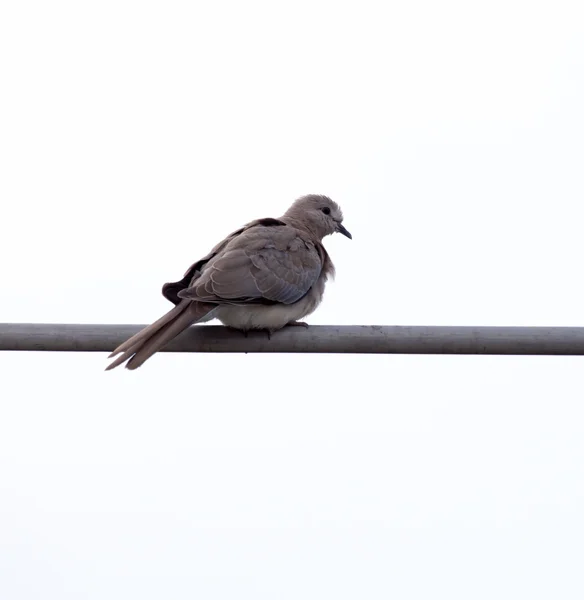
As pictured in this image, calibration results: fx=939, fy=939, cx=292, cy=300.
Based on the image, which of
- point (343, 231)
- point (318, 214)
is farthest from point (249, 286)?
point (343, 231)

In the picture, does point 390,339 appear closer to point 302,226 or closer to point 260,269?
point 260,269

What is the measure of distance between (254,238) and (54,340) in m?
2.08

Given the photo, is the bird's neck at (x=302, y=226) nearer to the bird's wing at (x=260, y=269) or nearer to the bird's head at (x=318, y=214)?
the bird's head at (x=318, y=214)

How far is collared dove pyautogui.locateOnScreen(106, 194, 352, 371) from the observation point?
155 inches

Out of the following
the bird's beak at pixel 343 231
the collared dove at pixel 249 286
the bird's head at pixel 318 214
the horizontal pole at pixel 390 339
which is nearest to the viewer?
the horizontal pole at pixel 390 339

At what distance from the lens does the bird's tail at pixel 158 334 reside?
3.60 metres

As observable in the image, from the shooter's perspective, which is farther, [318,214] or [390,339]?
[318,214]

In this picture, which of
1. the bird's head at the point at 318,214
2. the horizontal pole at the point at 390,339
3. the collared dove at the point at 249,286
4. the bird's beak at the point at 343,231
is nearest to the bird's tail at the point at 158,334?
the collared dove at the point at 249,286

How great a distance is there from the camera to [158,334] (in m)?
3.80

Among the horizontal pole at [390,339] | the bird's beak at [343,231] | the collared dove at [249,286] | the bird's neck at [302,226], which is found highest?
the bird's beak at [343,231]

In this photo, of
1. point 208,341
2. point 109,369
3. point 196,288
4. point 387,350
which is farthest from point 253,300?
point 387,350

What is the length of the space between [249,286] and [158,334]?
35.8 inches

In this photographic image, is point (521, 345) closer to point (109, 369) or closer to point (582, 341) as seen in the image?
point (582, 341)

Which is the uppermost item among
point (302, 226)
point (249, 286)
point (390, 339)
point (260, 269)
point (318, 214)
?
point (318, 214)
